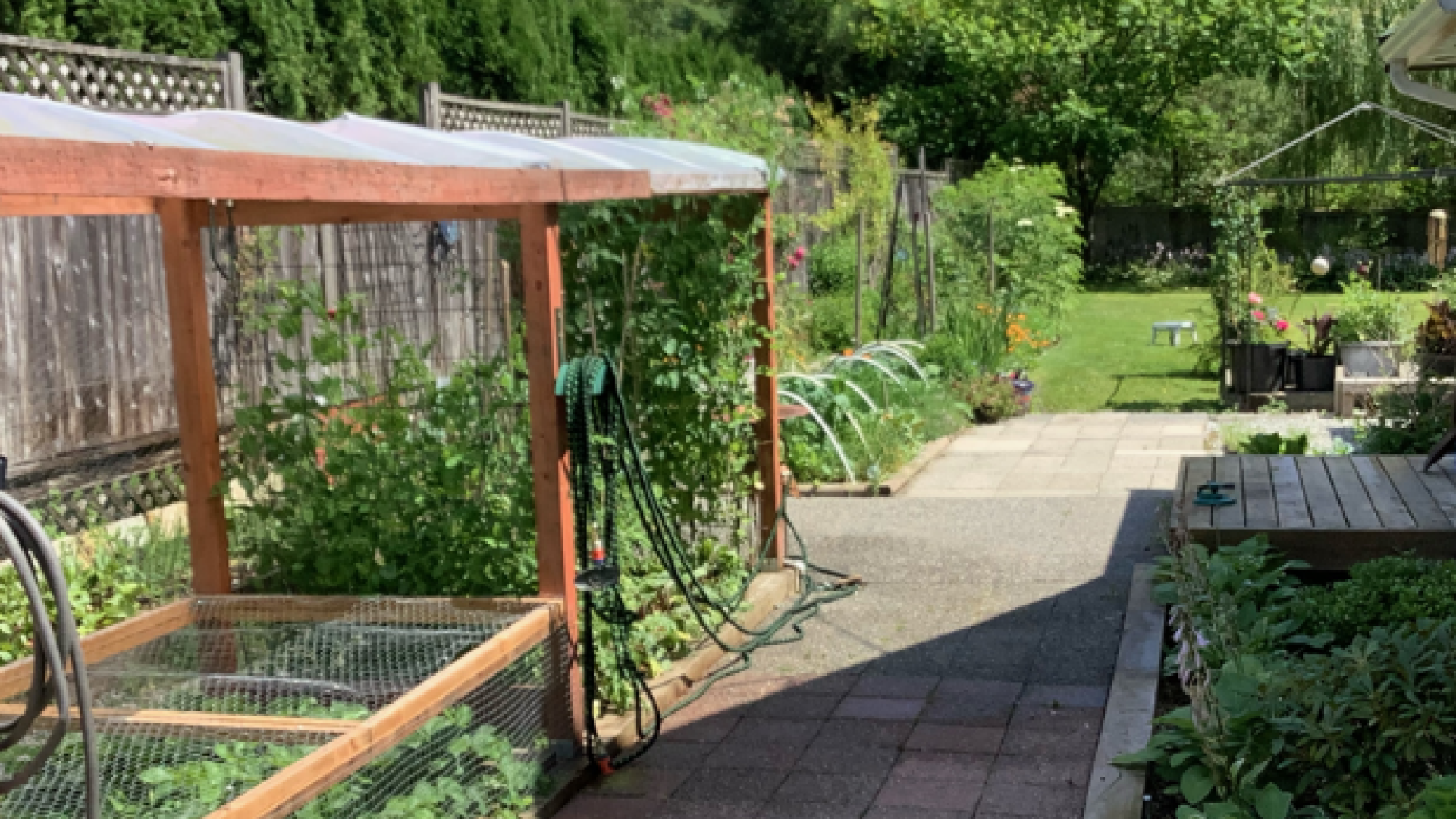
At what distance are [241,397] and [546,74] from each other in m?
7.30

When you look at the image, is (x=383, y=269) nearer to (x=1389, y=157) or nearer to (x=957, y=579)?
(x=957, y=579)

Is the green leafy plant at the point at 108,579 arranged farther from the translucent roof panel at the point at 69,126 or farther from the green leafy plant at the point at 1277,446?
the green leafy plant at the point at 1277,446

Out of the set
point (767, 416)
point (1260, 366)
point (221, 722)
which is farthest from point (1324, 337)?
point (221, 722)

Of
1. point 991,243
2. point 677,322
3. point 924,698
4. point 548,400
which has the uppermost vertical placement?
point 991,243

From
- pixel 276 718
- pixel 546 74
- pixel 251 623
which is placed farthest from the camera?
pixel 546 74

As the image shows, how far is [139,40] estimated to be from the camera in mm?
7059

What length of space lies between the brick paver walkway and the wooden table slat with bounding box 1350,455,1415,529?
103cm

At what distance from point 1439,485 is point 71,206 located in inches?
198

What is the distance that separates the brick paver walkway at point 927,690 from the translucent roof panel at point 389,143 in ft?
5.91

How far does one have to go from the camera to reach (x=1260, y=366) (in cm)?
1155

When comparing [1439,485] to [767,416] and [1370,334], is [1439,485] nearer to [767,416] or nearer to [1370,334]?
[767,416]

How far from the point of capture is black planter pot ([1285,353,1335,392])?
11414mm

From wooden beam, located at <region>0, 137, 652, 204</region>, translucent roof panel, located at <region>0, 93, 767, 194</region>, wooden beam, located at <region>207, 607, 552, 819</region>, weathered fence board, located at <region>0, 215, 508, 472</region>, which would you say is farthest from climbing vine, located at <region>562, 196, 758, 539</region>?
wooden beam, located at <region>207, 607, 552, 819</region>

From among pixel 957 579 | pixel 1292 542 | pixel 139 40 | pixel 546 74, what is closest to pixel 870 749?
pixel 1292 542
